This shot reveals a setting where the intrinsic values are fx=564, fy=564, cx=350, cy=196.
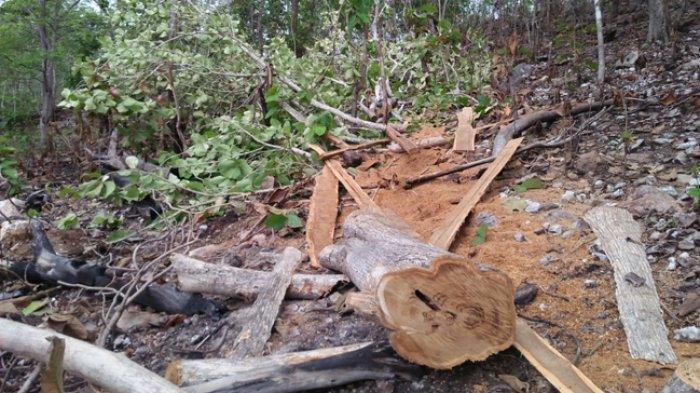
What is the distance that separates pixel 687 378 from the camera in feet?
5.27

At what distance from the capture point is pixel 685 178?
3.42m

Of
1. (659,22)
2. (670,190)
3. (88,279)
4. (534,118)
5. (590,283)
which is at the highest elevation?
(659,22)

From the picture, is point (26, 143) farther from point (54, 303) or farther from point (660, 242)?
point (660, 242)

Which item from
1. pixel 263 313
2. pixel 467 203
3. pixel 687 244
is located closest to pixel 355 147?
pixel 467 203

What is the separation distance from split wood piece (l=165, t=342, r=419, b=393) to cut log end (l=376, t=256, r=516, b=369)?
17 cm

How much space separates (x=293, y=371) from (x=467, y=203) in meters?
1.91

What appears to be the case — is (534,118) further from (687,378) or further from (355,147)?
(687,378)

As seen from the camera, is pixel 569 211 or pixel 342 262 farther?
pixel 569 211

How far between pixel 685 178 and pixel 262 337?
105 inches

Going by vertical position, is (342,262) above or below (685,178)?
below

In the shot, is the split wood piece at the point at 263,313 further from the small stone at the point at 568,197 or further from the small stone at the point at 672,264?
the small stone at the point at 672,264

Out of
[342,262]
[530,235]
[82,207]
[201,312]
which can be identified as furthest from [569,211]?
[82,207]

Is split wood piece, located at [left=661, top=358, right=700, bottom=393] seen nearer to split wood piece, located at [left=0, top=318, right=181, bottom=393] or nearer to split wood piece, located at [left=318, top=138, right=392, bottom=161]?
split wood piece, located at [left=0, top=318, right=181, bottom=393]

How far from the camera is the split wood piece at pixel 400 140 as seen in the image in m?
4.88
